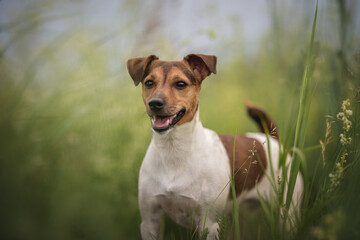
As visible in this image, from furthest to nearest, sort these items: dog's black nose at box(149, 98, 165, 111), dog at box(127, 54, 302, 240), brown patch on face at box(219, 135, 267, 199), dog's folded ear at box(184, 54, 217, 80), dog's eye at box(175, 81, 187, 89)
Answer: brown patch on face at box(219, 135, 267, 199) → dog's folded ear at box(184, 54, 217, 80) → dog's eye at box(175, 81, 187, 89) → dog at box(127, 54, 302, 240) → dog's black nose at box(149, 98, 165, 111)

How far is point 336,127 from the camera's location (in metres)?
2.43

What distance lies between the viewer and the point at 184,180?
8.23ft

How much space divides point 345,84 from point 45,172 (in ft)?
9.85

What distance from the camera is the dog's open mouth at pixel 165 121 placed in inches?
92.6

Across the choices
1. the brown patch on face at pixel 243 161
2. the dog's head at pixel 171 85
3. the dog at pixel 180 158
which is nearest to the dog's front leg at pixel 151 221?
the dog at pixel 180 158

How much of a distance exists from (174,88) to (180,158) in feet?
2.10

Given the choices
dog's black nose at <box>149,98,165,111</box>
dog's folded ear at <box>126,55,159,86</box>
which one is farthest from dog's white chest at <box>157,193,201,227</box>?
dog's folded ear at <box>126,55,159,86</box>

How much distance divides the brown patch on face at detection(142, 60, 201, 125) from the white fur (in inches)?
7.0

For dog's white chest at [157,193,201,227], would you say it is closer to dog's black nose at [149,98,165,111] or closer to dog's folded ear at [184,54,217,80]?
dog's black nose at [149,98,165,111]

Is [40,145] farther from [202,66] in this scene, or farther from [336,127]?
[336,127]

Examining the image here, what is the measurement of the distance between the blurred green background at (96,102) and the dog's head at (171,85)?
0.50m

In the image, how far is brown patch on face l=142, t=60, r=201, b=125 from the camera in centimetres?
242

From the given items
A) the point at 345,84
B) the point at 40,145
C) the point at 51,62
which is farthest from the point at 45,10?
the point at 345,84

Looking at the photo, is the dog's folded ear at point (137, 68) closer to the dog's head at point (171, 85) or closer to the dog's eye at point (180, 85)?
the dog's head at point (171, 85)
